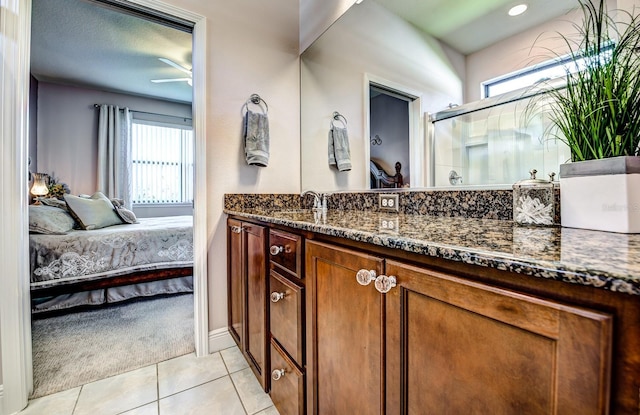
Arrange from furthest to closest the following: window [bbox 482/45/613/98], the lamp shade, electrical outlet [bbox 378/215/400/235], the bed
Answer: the lamp shade
the bed
window [bbox 482/45/613/98]
electrical outlet [bbox 378/215/400/235]

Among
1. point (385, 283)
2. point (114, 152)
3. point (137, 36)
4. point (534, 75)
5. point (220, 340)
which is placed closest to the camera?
point (385, 283)

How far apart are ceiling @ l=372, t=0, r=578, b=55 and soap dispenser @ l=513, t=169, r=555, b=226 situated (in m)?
0.53

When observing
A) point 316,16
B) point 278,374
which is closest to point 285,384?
point 278,374

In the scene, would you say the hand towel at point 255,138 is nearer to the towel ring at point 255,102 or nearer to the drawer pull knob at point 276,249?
the towel ring at point 255,102

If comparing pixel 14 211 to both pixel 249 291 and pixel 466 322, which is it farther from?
pixel 466 322

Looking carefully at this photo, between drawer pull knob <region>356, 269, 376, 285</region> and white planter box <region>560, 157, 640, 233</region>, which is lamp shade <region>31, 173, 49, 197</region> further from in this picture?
white planter box <region>560, 157, 640, 233</region>

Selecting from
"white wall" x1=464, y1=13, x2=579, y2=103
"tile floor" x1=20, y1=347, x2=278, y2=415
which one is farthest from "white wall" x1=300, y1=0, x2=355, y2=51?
"tile floor" x1=20, y1=347, x2=278, y2=415

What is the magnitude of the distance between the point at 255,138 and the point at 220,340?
1.35 metres

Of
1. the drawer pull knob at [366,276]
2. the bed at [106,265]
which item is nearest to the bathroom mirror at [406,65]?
Result: the drawer pull knob at [366,276]

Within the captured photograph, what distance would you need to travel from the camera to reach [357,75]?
1749mm

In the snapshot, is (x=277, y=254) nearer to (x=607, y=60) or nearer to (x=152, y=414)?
(x=152, y=414)

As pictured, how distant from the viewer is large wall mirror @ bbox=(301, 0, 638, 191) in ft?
3.20

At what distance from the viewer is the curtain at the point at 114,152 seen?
4414mm

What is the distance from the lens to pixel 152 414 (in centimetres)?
125
